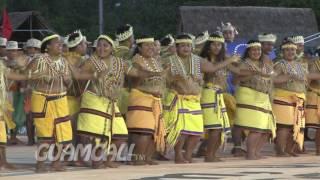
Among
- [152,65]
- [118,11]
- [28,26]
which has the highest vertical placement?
[118,11]

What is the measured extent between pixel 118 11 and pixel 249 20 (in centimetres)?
2016

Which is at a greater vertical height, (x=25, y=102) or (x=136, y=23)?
(x=136, y=23)

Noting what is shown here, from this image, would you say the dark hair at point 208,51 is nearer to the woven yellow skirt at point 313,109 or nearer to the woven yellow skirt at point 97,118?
the woven yellow skirt at point 97,118

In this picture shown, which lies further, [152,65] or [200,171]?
[152,65]

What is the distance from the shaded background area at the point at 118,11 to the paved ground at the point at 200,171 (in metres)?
25.0

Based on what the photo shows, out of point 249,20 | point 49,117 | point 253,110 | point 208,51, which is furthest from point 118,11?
point 49,117

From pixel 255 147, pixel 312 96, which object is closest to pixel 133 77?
pixel 255 147

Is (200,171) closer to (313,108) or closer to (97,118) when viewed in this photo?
(97,118)

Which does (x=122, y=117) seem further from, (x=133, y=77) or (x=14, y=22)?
(x=14, y=22)

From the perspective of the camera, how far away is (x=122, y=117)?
10.1 meters

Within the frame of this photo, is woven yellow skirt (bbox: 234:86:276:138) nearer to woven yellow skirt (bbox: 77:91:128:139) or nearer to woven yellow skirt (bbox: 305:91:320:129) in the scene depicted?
woven yellow skirt (bbox: 305:91:320:129)

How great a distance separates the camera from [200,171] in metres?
9.19

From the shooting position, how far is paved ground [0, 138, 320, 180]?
8656 mm

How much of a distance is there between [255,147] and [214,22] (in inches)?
583
